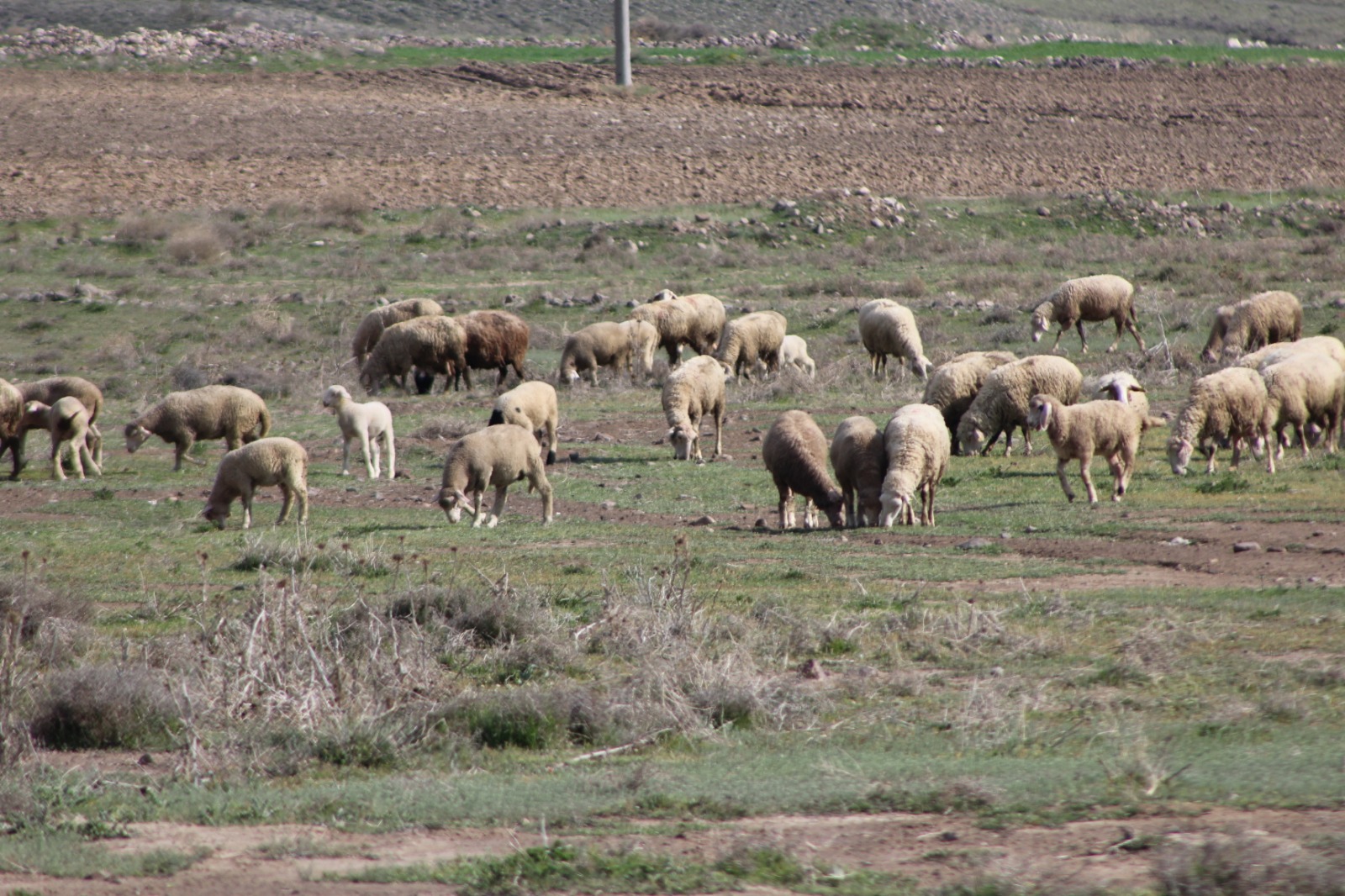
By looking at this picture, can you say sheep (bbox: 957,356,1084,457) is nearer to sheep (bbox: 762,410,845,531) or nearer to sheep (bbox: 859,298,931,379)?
sheep (bbox: 762,410,845,531)

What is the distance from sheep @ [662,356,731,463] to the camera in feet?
60.7

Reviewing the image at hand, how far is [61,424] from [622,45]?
41.1 meters

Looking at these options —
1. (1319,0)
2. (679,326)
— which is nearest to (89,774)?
(679,326)

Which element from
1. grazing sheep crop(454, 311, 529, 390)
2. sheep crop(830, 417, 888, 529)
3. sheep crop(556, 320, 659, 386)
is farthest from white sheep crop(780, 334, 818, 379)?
sheep crop(830, 417, 888, 529)

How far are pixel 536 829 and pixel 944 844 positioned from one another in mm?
1814

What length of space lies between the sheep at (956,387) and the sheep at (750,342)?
20.2ft

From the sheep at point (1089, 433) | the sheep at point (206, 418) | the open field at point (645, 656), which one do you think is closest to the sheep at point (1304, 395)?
the open field at point (645, 656)

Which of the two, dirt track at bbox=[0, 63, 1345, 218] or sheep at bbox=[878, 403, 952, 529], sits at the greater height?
dirt track at bbox=[0, 63, 1345, 218]

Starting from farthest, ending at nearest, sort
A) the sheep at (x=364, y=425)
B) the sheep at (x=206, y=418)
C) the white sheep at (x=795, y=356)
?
the white sheep at (x=795, y=356), the sheep at (x=206, y=418), the sheep at (x=364, y=425)

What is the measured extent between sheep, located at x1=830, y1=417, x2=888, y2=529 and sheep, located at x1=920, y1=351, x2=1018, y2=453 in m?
4.12

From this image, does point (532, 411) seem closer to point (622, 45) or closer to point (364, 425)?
point (364, 425)

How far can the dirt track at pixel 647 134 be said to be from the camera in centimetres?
4628

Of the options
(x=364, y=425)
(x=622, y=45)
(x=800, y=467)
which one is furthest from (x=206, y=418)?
(x=622, y=45)

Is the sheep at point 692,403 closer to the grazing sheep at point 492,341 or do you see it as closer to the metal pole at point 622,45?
the grazing sheep at point 492,341
